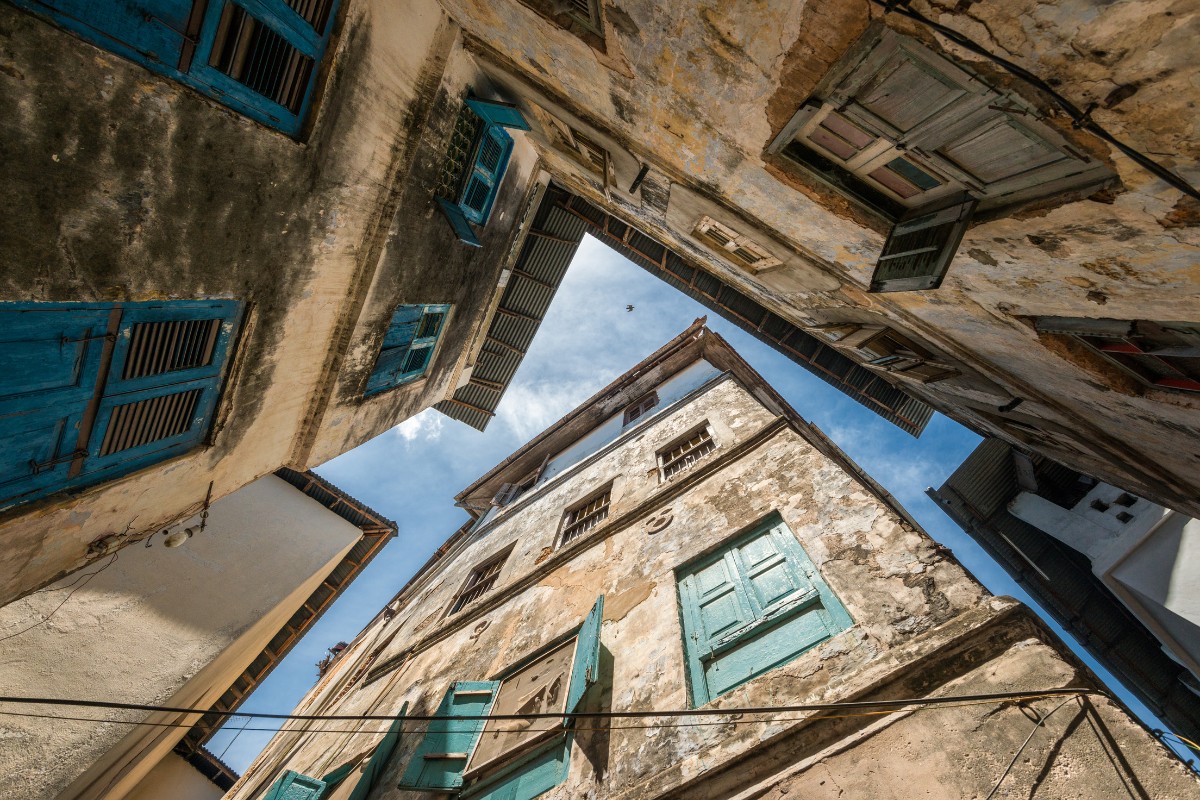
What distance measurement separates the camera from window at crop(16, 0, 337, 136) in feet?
10.5

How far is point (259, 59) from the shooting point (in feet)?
13.4

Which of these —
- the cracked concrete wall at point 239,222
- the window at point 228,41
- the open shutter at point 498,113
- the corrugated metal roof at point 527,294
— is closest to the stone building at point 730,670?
the cracked concrete wall at point 239,222

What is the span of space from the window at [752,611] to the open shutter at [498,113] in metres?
6.71

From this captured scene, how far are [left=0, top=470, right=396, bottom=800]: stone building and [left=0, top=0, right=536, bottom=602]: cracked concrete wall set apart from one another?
1219 mm

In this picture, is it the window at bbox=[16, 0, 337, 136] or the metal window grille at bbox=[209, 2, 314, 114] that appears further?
the metal window grille at bbox=[209, 2, 314, 114]

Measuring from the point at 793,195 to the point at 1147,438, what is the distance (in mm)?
Answer: 4436

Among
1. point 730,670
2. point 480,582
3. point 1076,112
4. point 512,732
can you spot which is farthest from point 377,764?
point 1076,112

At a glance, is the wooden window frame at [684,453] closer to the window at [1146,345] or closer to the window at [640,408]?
the window at [640,408]

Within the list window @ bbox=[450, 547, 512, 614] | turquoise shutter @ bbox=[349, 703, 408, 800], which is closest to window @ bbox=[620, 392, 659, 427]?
window @ bbox=[450, 547, 512, 614]

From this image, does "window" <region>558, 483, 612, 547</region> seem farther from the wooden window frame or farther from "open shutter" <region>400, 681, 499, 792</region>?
"open shutter" <region>400, 681, 499, 792</region>

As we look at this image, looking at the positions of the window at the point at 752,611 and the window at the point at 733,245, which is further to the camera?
the window at the point at 733,245

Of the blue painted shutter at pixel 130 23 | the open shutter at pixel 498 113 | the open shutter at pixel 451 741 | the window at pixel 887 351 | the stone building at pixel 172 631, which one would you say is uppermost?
the open shutter at pixel 498 113

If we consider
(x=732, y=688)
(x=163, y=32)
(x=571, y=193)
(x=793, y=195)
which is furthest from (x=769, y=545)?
(x=571, y=193)

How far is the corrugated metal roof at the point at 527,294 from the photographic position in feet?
36.3
